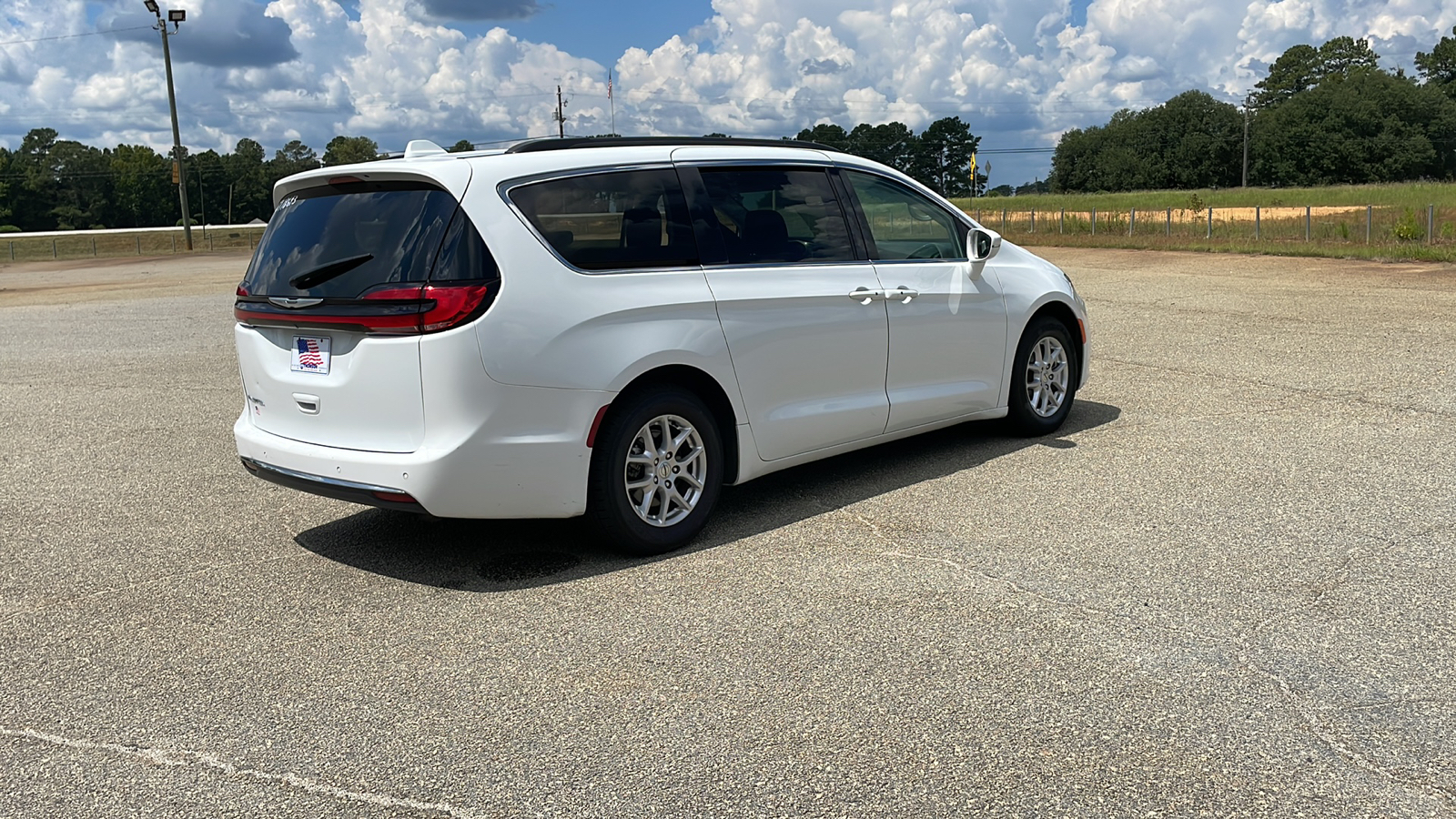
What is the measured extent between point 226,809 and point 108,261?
1819 inches

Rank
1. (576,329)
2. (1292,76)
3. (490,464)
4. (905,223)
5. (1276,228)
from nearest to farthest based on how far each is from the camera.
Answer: (490,464)
(576,329)
(905,223)
(1276,228)
(1292,76)

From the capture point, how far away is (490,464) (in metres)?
4.74

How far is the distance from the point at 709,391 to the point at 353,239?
5.55 feet

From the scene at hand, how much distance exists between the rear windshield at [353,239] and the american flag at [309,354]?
203 mm

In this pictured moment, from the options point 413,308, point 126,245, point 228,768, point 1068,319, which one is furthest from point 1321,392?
point 126,245

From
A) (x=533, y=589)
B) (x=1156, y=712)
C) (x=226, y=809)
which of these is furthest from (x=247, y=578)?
(x=1156, y=712)

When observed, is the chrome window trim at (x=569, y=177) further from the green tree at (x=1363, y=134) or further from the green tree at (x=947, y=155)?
the green tree at (x=1363, y=134)

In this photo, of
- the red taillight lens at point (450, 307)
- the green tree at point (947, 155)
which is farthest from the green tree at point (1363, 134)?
the red taillight lens at point (450, 307)

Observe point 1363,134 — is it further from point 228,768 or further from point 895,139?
point 228,768

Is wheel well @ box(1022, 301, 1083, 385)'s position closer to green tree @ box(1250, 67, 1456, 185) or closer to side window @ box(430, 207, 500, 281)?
side window @ box(430, 207, 500, 281)

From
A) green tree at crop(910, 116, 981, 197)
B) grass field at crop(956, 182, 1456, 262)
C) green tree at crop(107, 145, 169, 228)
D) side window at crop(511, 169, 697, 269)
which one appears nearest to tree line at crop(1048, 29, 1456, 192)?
green tree at crop(910, 116, 981, 197)

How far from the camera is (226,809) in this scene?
3.09 m

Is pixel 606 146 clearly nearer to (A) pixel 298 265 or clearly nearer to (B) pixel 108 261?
(A) pixel 298 265

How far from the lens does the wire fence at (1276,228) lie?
76.6ft
